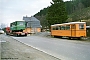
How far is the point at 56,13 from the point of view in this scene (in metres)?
62.1

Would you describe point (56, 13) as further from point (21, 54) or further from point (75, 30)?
point (21, 54)

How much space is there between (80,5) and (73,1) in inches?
1020

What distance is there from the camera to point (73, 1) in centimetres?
14938

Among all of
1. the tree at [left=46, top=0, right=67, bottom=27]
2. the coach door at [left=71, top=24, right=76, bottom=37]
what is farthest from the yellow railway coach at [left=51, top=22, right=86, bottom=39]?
the tree at [left=46, top=0, right=67, bottom=27]

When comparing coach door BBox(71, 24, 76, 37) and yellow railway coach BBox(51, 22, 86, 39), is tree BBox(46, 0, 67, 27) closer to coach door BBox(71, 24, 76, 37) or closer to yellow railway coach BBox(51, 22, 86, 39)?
yellow railway coach BBox(51, 22, 86, 39)

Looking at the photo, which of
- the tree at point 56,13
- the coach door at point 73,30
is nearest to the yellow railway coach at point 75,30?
the coach door at point 73,30

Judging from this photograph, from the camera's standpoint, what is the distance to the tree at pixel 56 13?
199 feet

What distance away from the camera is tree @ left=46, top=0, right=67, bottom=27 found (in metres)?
60.7

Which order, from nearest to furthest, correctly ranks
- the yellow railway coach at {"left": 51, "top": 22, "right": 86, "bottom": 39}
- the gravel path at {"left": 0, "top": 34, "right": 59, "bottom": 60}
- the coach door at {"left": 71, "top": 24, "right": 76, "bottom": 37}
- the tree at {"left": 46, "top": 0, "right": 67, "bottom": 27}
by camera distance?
the gravel path at {"left": 0, "top": 34, "right": 59, "bottom": 60}, the yellow railway coach at {"left": 51, "top": 22, "right": 86, "bottom": 39}, the coach door at {"left": 71, "top": 24, "right": 76, "bottom": 37}, the tree at {"left": 46, "top": 0, "right": 67, "bottom": 27}

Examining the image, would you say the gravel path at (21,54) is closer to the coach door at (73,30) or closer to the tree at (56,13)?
the coach door at (73,30)

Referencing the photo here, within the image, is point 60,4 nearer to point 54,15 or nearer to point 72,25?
point 54,15

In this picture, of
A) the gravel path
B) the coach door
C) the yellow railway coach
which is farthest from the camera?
the coach door

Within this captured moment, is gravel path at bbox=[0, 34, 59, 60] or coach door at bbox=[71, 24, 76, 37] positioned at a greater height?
coach door at bbox=[71, 24, 76, 37]

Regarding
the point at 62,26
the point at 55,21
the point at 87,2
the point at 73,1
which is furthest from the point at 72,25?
the point at 73,1
